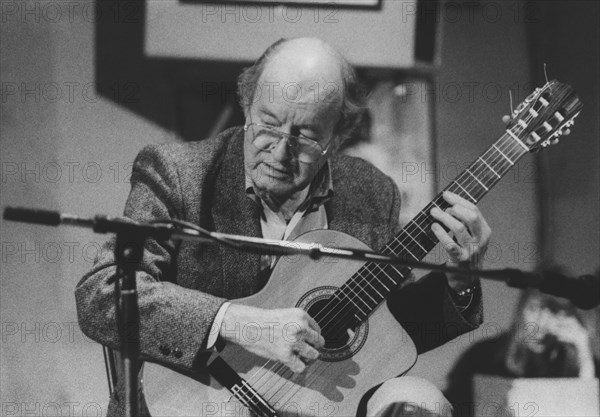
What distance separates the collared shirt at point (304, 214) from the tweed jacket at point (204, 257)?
3 centimetres

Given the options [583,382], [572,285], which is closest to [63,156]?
[572,285]

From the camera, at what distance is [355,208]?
7.41 ft

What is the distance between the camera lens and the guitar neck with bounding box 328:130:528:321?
1.94 meters

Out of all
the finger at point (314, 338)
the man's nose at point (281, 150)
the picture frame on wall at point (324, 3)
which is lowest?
the finger at point (314, 338)

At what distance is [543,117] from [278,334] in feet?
3.23

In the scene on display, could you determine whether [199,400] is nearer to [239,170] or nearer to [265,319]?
[265,319]

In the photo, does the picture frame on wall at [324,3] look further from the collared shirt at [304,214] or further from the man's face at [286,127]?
the collared shirt at [304,214]

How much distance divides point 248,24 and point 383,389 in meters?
1.39

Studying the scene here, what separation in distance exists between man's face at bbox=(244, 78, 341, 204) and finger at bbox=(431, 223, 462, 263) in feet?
1.42

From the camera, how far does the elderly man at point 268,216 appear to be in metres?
1.82

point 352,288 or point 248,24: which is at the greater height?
point 248,24

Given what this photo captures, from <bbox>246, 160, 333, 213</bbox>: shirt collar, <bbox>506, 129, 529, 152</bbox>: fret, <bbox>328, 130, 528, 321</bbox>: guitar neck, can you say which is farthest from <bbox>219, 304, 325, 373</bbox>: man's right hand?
<bbox>506, 129, 529, 152</bbox>: fret

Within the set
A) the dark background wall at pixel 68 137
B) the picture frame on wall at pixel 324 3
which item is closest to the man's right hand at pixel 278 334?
the dark background wall at pixel 68 137

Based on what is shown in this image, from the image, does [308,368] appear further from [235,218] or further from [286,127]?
[286,127]
